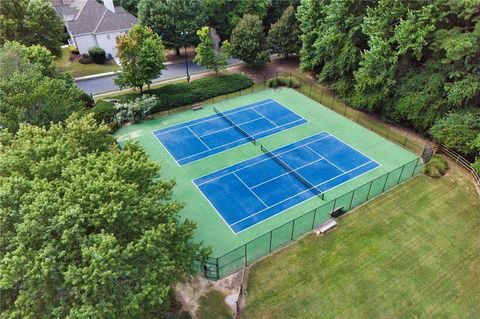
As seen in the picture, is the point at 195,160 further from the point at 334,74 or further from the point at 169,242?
the point at 334,74

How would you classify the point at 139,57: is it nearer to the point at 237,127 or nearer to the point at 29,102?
the point at 237,127

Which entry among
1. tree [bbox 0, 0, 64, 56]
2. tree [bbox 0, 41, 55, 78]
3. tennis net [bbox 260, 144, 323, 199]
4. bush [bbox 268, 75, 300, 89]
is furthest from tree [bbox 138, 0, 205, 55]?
tennis net [bbox 260, 144, 323, 199]

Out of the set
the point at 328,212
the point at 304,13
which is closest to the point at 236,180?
the point at 328,212

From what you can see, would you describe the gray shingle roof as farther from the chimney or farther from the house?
the chimney

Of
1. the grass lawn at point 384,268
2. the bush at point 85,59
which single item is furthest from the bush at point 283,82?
the bush at point 85,59

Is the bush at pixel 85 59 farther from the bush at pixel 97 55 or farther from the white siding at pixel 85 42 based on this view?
the white siding at pixel 85 42

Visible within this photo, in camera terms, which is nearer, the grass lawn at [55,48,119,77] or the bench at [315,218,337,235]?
the bench at [315,218,337,235]
